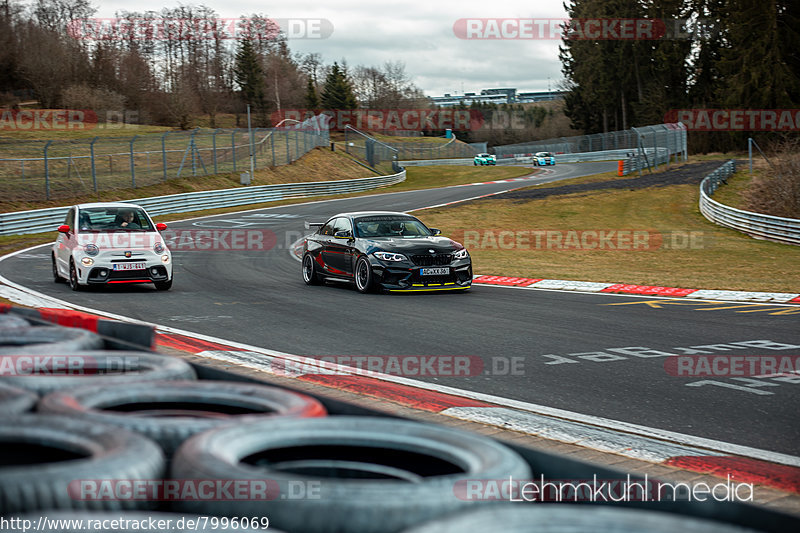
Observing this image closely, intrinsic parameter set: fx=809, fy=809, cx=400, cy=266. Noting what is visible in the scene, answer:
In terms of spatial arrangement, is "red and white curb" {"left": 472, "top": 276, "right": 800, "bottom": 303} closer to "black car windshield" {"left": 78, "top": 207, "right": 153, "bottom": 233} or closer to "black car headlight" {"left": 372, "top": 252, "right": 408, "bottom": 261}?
"black car headlight" {"left": 372, "top": 252, "right": 408, "bottom": 261}

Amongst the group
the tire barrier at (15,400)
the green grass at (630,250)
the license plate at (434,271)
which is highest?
the tire barrier at (15,400)

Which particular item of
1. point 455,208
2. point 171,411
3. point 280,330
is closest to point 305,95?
point 455,208

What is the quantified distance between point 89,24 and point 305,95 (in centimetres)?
3299

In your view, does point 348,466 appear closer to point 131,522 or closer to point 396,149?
point 131,522

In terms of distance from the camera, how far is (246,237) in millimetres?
28547

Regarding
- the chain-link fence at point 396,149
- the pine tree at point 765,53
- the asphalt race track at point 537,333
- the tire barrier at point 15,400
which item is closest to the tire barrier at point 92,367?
the tire barrier at point 15,400

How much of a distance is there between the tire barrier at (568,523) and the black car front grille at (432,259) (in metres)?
13.0

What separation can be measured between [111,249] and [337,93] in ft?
314

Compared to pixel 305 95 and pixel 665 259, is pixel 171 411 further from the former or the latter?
pixel 305 95

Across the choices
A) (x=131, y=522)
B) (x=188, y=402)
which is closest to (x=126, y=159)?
(x=188, y=402)

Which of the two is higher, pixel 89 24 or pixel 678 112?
pixel 89 24

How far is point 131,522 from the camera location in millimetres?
2227

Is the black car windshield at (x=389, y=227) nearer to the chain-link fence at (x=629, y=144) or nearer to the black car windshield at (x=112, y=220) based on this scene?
the black car windshield at (x=112, y=220)

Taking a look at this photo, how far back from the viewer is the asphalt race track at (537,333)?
6895 mm
